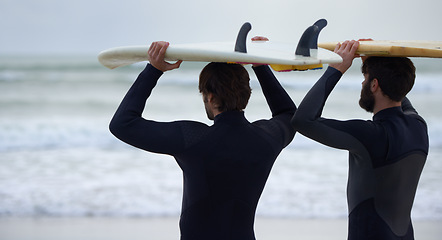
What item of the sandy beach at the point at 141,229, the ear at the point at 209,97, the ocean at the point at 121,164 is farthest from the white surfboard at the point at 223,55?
the ocean at the point at 121,164

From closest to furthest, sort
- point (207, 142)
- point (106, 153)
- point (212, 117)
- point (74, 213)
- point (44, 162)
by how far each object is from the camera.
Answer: point (207, 142) → point (212, 117) → point (74, 213) → point (44, 162) → point (106, 153)

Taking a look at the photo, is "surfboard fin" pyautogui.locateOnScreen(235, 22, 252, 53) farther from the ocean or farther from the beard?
the ocean

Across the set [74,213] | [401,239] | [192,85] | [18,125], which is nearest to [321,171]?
[74,213]

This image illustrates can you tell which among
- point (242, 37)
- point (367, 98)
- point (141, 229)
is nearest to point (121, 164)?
point (141, 229)

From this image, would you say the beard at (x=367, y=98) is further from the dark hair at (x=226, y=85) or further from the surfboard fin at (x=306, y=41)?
the dark hair at (x=226, y=85)

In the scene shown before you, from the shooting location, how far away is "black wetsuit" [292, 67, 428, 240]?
1813 mm

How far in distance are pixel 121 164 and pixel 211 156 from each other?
544 centimetres

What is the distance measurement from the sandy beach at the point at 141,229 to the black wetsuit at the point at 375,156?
2407 millimetres

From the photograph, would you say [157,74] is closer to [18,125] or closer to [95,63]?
[18,125]

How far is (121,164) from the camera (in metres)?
6.97

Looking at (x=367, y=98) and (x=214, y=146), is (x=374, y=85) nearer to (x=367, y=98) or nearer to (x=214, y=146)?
(x=367, y=98)

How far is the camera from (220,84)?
1714 mm

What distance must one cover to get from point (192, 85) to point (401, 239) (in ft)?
45.4

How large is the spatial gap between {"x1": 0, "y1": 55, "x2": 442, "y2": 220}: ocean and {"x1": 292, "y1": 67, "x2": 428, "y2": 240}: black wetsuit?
293 centimetres
